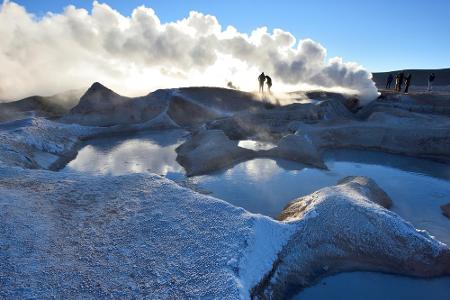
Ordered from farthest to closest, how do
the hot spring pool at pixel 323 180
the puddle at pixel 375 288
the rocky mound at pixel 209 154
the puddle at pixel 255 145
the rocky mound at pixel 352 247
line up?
the puddle at pixel 255 145 → the rocky mound at pixel 209 154 → the rocky mound at pixel 352 247 → the hot spring pool at pixel 323 180 → the puddle at pixel 375 288

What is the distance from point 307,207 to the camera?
9117 millimetres

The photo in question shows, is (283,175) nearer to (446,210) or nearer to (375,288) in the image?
(446,210)

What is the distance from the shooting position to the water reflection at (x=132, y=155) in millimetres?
14595

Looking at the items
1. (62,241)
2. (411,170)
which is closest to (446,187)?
(411,170)

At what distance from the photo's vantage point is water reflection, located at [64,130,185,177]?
14595mm

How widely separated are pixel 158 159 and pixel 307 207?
8991mm

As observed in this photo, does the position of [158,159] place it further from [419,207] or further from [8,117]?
[8,117]

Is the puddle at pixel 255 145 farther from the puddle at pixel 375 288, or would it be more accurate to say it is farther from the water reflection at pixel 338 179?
the puddle at pixel 375 288

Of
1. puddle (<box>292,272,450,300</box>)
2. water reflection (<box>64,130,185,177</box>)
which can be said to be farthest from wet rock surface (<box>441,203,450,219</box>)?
water reflection (<box>64,130,185,177</box>)

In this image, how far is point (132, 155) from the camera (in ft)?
55.5

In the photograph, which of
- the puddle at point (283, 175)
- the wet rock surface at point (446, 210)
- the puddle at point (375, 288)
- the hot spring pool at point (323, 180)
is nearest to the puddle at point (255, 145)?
the puddle at point (283, 175)

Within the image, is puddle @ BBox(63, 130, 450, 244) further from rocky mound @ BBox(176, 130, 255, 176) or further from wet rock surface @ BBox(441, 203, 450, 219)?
rocky mound @ BBox(176, 130, 255, 176)

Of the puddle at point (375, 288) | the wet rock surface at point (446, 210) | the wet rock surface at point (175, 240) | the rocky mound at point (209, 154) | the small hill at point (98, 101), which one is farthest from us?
the small hill at point (98, 101)

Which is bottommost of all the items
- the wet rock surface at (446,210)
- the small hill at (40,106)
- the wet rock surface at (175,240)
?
the wet rock surface at (446,210)
